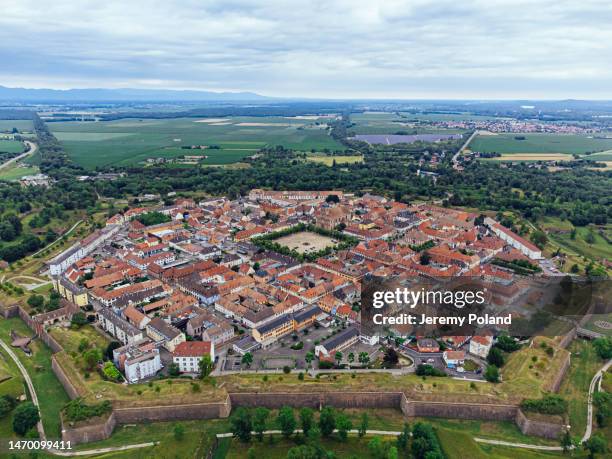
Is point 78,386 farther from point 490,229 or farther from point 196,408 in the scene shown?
point 490,229

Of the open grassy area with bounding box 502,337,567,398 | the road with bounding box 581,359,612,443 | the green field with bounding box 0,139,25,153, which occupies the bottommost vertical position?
the road with bounding box 581,359,612,443

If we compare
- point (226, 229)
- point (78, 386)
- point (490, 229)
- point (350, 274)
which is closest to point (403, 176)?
point (490, 229)

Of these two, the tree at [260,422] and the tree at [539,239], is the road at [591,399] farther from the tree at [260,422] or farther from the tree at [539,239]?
the tree at [539,239]

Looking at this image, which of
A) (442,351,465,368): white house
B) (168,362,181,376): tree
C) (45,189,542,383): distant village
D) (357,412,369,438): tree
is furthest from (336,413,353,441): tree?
(168,362,181,376): tree

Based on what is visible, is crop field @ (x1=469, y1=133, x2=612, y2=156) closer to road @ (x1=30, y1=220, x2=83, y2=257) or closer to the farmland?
the farmland

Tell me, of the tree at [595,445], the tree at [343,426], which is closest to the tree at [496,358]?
the tree at [595,445]
